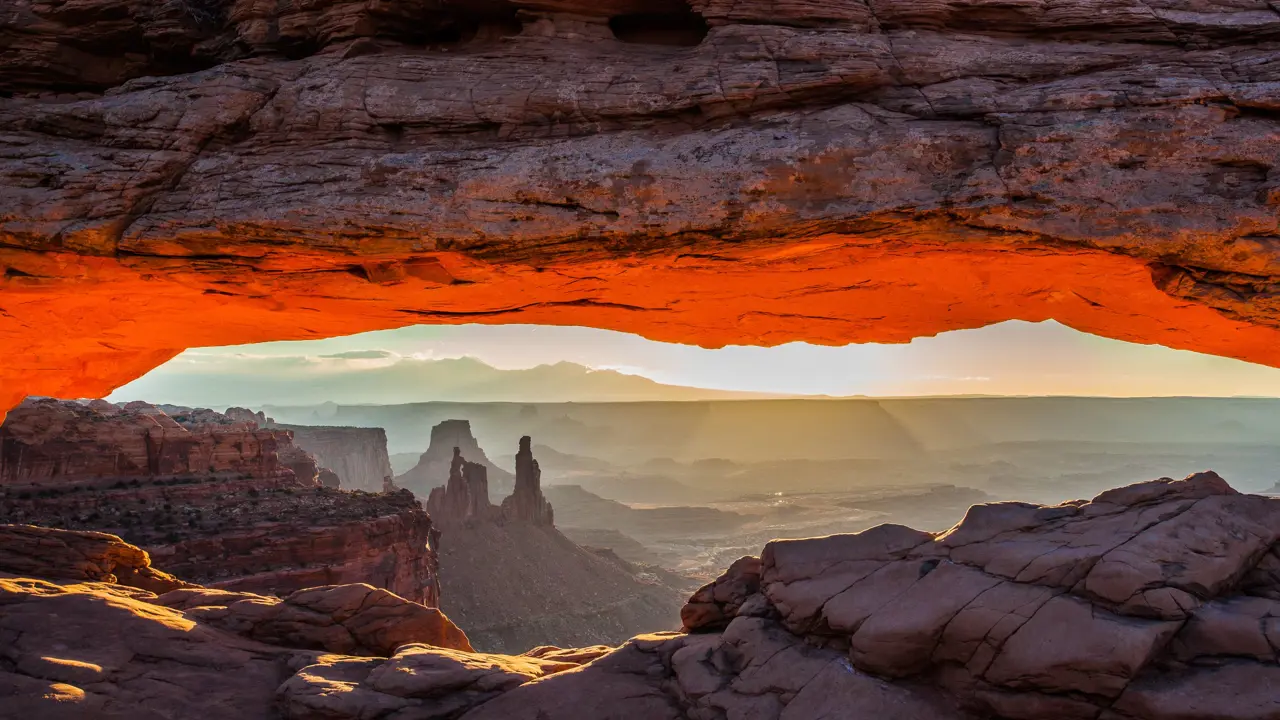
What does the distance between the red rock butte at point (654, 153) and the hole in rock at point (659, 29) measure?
0.14 ft

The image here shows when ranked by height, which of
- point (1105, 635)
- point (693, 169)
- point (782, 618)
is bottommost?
point (782, 618)

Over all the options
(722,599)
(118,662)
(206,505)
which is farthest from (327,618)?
(206,505)

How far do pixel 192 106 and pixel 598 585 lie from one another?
57952mm

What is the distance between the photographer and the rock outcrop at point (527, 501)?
72.2m

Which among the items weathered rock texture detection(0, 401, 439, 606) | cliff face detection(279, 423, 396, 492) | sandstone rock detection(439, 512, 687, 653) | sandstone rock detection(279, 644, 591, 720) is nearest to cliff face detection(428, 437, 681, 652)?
sandstone rock detection(439, 512, 687, 653)

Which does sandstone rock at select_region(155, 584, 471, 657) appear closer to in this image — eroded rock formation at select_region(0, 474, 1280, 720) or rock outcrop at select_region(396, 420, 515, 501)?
eroded rock formation at select_region(0, 474, 1280, 720)

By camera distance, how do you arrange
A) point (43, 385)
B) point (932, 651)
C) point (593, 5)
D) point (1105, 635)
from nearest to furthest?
1. point (1105, 635)
2. point (932, 651)
3. point (593, 5)
4. point (43, 385)

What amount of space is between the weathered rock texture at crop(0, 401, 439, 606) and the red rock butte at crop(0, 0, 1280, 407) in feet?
75.2

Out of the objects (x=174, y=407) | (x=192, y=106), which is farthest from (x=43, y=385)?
(x=174, y=407)

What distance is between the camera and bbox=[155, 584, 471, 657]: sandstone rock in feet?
35.7

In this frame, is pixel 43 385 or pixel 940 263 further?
pixel 43 385

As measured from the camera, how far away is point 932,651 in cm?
752

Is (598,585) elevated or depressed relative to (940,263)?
depressed

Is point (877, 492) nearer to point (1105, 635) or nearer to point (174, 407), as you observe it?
point (174, 407)
